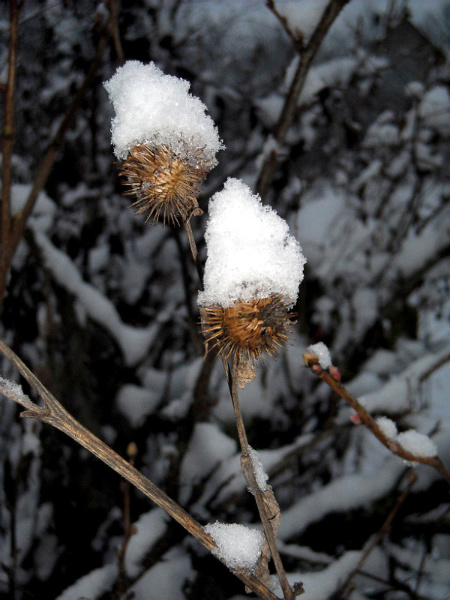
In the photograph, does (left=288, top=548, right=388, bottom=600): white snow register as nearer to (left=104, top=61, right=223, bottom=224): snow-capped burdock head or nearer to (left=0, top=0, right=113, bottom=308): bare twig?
(left=104, top=61, right=223, bottom=224): snow-capped burdock head

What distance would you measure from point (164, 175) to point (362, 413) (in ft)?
1.80

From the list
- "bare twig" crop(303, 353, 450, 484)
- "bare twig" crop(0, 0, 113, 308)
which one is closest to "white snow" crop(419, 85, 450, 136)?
"bare twig" crop(0, 0, 113, 308)

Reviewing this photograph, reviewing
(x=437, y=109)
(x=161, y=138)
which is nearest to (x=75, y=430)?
(x=161, y=138)

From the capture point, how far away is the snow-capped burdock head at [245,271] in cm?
53

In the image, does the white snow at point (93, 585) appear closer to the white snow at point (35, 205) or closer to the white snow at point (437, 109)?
the white snow at point (35, 205)


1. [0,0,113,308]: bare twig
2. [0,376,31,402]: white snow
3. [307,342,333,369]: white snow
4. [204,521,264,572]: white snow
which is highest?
[0,0,113,308]: bare twig

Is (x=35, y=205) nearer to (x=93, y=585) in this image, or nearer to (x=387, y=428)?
(x=93, y=585)

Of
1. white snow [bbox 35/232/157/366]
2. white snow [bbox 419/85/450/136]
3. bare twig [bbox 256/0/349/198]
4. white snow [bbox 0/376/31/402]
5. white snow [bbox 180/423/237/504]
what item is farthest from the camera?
white snow [bbox 419/85/450/136]

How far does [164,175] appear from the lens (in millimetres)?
578

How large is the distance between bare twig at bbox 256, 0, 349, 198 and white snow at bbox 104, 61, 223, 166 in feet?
2.58

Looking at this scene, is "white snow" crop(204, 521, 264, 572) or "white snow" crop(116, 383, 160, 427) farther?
"white snow" crop(116, 383, 160, 427)

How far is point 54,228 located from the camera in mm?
2398

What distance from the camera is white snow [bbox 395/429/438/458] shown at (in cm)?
91

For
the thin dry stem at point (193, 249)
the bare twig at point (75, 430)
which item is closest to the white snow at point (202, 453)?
A: the bare twig at point (75, 430)
